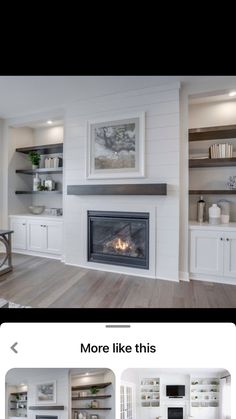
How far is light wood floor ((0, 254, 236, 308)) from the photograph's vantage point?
138 centimetres

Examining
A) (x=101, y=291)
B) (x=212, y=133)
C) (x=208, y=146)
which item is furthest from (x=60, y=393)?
(x=208, y=146)

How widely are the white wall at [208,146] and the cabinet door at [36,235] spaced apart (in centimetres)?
166

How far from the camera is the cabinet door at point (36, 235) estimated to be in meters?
2.54

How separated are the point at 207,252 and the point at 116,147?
121 cm

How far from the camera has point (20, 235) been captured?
2672mm

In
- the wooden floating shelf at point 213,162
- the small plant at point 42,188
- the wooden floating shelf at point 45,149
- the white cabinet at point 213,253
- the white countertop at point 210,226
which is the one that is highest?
the wooden floating shelf at point 45,149

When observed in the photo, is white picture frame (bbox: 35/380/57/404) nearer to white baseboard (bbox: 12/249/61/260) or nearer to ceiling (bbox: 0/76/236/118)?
ceiling (bbox: 0/76/236/118)

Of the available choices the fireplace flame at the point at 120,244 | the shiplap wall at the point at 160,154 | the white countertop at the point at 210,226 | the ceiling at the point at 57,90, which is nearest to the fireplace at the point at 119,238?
the fireplace flame at the point at 120,244

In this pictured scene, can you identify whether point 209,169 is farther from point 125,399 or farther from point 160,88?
point 125,399

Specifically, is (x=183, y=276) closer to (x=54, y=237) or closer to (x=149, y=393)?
(x=54, y=237)

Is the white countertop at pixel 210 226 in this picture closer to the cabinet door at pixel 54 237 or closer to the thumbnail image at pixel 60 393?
the cabinet door at pixel 54 237

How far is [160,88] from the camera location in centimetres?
184

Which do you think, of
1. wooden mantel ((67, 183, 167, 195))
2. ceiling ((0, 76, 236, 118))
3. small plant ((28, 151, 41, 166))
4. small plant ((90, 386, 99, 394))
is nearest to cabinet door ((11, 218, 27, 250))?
small plant ((28, 151, 41, 166))
